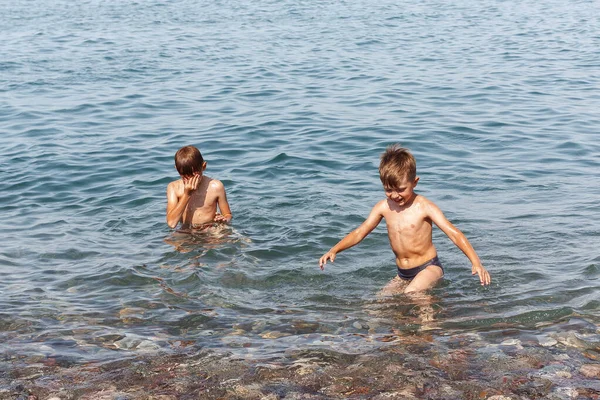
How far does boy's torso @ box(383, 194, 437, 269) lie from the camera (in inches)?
291

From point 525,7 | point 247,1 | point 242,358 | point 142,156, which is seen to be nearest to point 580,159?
point 142,156

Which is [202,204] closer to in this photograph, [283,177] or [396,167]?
[283,177]

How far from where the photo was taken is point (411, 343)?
240 inches

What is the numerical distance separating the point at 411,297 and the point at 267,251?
7.32 ft

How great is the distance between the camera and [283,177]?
463 inches

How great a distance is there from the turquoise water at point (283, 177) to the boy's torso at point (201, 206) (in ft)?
0.81

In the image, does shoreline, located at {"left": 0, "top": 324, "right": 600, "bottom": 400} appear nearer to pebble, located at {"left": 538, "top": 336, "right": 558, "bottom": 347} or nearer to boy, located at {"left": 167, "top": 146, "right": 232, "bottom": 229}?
pebble, located at {"left": 538, "top": 336, "right": 558, "bottom": 347}

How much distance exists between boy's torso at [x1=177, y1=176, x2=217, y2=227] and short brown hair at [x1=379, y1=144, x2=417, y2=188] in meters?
3.05

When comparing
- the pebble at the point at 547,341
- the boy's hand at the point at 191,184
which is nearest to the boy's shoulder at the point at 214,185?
the boy's hand at the point at 191,184

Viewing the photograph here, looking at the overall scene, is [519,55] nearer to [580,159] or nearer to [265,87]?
[265,87]

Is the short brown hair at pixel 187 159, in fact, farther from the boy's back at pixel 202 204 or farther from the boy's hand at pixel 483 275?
the boy's hand at pixel 483 275

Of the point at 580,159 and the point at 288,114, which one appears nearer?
the point at 580,159

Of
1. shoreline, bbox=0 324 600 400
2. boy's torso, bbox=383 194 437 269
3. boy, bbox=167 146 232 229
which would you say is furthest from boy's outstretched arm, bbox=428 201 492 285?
boy, bbox=167 146 232 229

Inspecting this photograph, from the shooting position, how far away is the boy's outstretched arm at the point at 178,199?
8.80 m
